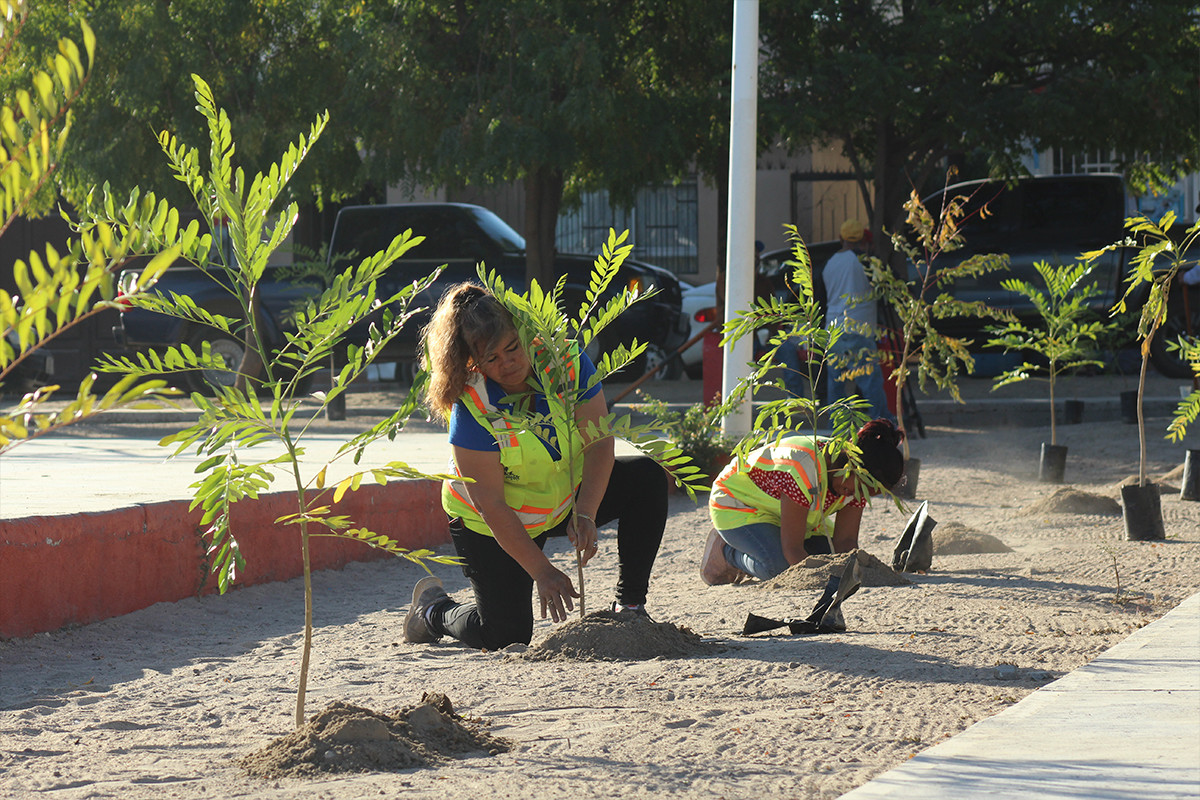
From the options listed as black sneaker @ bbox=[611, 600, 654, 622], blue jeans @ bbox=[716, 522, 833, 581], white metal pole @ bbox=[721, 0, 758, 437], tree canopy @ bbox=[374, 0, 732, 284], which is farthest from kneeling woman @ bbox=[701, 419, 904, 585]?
tree canopy @ bbox=[374, 0, 732, 284]

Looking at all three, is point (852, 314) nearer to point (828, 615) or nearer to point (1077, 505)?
point (1077, 505)

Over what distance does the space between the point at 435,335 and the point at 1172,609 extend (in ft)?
8.65

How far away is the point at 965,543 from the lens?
20.6ft

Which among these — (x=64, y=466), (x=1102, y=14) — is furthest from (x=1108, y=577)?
(x=1102, y=14)

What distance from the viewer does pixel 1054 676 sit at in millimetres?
3791

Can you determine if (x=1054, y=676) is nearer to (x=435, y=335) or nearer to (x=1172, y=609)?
(x=1172, y=609)

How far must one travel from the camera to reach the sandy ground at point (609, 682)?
2.97 m

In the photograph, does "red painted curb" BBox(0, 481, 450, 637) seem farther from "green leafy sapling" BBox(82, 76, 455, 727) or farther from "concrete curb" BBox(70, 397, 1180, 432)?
"concrete curb" BBox(70, 397, 1180, 432)

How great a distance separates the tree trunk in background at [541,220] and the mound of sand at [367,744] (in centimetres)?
1020

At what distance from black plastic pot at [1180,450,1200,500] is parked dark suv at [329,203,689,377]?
757 cm

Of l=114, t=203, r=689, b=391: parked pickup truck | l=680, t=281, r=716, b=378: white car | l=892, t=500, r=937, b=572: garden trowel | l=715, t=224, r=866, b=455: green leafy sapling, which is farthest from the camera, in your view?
l=680, t=281, r=716, b=378: white car

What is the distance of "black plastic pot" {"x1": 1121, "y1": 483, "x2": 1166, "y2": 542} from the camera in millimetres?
6055

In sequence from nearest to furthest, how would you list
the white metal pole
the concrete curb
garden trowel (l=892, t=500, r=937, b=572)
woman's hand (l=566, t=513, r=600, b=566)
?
woman's hand (l=566, t=513, r=600, b=566) → garden trowel (l=892, t=500, r=937, b=572) → the white metal pole → the concrete curb

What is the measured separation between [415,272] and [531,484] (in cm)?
1019
